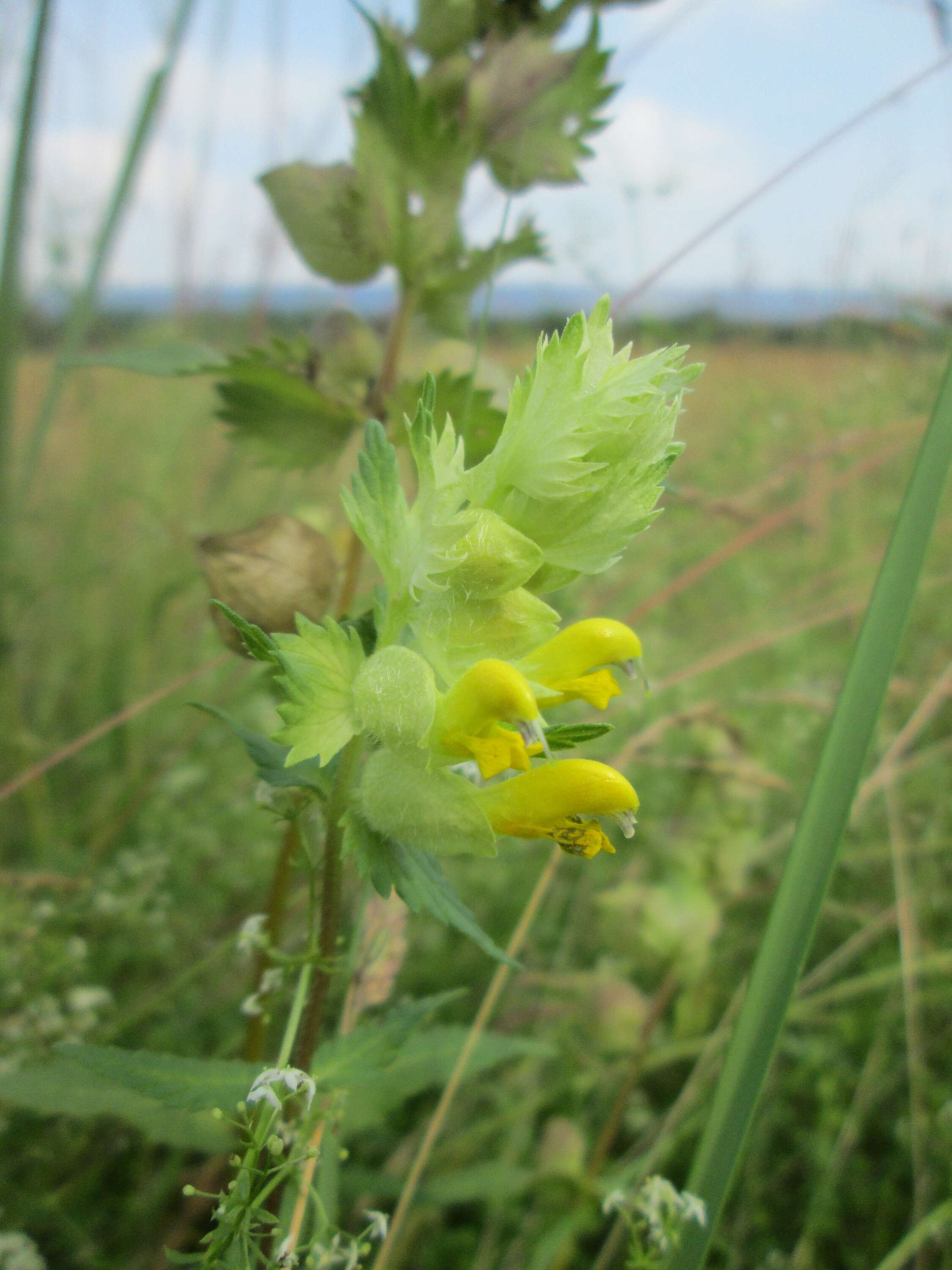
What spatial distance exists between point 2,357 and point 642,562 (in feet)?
5.43

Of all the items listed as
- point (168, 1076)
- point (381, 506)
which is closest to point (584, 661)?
point (381, 506)

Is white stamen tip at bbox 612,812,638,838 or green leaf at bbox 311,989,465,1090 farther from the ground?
white stamen tip at bbox 612,812,638,838

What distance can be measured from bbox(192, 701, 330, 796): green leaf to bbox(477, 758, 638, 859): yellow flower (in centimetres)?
11

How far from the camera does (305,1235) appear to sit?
70 centimetres

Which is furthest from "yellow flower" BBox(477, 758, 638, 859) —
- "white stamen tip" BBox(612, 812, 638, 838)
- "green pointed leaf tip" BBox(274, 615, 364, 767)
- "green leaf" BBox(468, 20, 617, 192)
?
"green leaf" BBox(468, 20, 617, 192)

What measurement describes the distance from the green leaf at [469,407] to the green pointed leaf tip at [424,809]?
0.32m

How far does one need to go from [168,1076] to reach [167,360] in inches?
21.8

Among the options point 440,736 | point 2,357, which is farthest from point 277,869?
point 2,357

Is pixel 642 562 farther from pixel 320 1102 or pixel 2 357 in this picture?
pixel 320 1102

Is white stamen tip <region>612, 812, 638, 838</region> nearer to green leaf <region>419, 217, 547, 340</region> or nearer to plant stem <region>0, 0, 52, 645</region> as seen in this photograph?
green leaf <region>419, 217, 547, 340</region>

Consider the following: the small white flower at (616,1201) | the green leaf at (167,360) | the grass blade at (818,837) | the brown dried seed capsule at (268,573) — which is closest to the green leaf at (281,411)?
the green leaf at (167,360)

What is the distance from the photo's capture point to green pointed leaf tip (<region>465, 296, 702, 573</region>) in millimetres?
468

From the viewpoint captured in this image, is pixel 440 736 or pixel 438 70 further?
pixel 438 70

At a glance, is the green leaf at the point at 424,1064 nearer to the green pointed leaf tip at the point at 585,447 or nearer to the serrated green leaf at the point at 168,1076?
the serrated green leaf at the point at 168,1076
